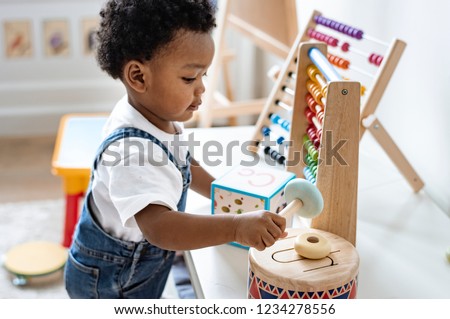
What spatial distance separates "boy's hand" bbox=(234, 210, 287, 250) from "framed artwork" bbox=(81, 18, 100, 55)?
175 centimetres

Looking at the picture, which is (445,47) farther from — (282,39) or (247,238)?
(282,39)

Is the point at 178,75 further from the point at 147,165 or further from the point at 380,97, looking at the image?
the point at 380,97

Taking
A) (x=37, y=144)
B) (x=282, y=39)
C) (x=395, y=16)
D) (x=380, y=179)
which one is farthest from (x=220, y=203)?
(x=37, y=144)

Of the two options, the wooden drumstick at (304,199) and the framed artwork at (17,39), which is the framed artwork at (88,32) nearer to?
the framed artwork at (17,39)

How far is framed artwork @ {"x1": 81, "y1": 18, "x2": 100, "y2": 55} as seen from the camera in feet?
7.56

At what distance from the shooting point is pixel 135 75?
2.65 ft

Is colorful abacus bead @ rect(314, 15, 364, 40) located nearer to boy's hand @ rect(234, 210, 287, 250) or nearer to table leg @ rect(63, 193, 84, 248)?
boy's hand @ rect(234, 210, 287, 250)

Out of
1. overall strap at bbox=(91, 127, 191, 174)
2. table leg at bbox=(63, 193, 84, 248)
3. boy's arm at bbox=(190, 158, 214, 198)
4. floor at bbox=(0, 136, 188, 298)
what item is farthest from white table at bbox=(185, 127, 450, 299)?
floor at bbox=(0, 136, 188, 298)

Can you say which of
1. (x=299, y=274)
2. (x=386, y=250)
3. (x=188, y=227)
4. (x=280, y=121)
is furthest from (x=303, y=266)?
(x=280, y=121)

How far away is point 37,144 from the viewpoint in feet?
7.67

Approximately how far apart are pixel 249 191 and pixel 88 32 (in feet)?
5.43

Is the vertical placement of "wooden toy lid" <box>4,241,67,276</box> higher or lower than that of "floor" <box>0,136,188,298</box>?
higher

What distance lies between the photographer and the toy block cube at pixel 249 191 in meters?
0.85

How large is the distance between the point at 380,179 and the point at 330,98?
1.43 ft
